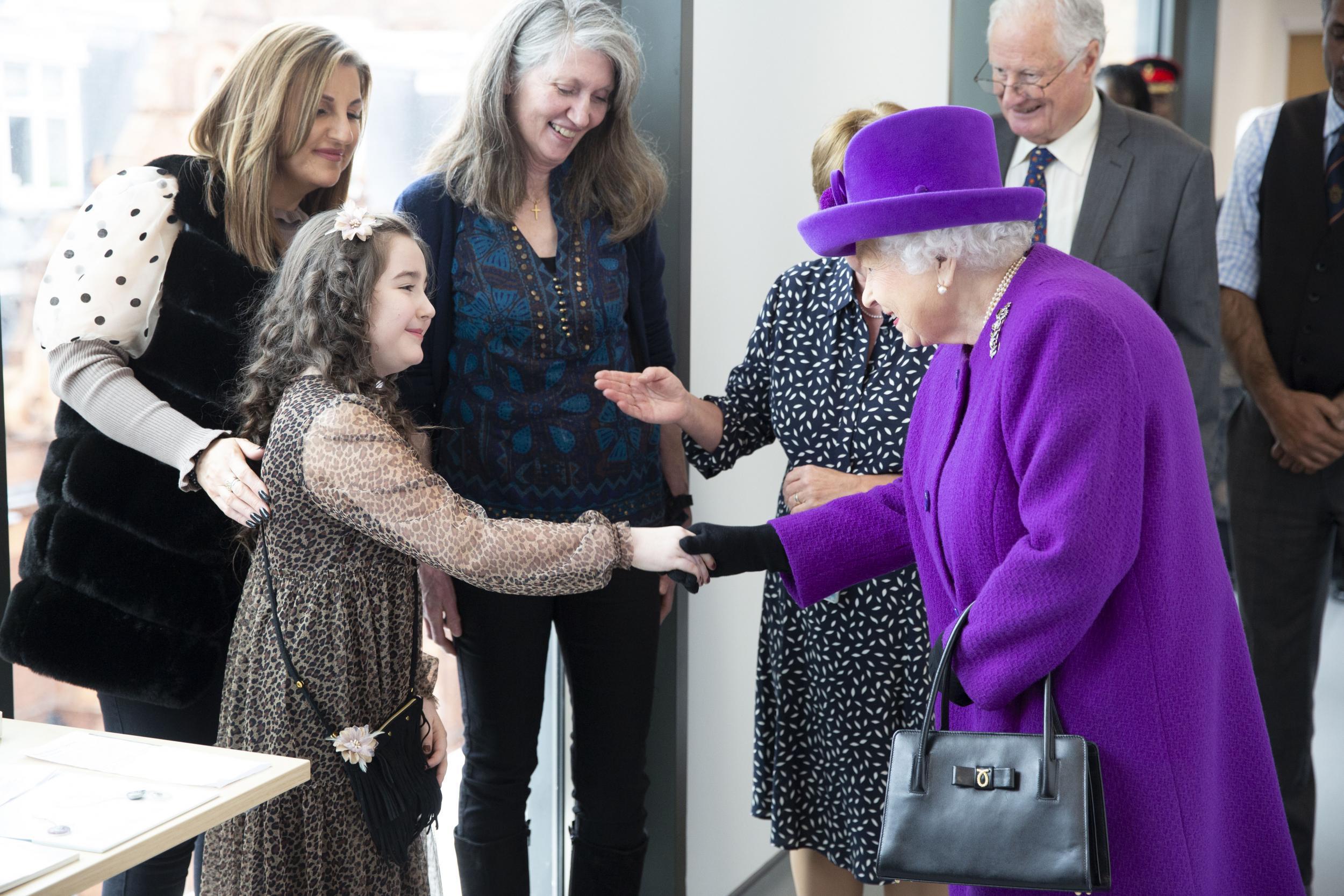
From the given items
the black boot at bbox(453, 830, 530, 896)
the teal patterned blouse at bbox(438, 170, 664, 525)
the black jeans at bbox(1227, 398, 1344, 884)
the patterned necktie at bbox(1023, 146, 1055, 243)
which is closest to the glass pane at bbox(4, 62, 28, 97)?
the teal patterned blouse at bbox(438, 170, 664, 525)

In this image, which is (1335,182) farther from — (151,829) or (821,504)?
(151,829)

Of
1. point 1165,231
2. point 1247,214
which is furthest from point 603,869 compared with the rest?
point 1247,214

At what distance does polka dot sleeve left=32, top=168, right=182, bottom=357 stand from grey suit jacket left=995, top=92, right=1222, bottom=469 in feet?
6.15

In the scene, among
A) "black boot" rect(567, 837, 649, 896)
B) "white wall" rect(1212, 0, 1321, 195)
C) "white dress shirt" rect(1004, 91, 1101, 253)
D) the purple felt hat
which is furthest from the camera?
"white wall" rect(1212, 0, 1321, 195)

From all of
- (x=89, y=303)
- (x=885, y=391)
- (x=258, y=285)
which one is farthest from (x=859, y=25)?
(x=89, y=303)

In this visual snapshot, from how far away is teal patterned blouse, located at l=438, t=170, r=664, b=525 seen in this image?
2047 mm

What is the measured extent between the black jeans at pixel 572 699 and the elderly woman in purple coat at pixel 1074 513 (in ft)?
2.50

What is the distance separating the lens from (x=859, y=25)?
345 cm

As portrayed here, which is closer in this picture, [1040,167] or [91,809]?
[91,809]

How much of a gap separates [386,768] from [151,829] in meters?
0.49

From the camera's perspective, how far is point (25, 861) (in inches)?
45.2

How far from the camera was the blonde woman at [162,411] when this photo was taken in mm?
1668

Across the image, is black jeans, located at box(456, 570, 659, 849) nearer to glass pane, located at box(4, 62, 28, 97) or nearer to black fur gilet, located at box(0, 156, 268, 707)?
black fur gilet, located at box(0, 156, 268, 707)

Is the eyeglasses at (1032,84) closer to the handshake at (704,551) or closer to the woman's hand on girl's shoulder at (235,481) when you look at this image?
the handshake at (704,551)
